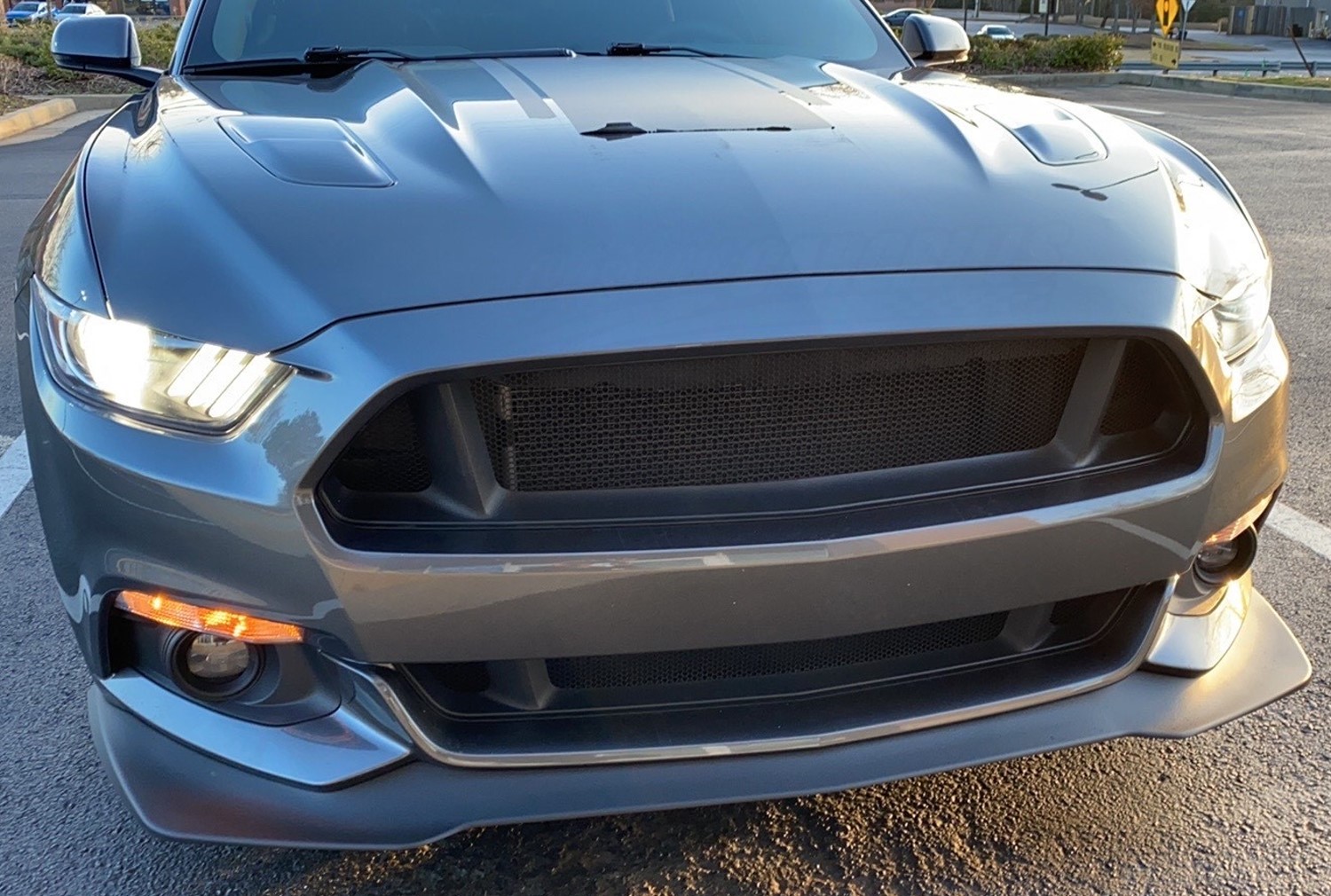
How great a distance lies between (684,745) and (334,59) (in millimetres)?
1831

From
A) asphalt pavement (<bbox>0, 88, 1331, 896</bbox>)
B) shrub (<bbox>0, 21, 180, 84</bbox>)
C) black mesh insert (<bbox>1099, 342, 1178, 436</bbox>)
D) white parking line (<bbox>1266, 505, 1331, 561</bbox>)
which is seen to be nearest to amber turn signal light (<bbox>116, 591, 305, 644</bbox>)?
asphalt pavement (<bbox>0, 88, 1331, 896</bbox>)

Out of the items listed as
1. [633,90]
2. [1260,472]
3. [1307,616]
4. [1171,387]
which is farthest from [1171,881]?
[633,90]

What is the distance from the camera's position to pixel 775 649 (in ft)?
5.81

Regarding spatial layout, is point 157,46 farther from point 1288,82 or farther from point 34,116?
point 1288,82

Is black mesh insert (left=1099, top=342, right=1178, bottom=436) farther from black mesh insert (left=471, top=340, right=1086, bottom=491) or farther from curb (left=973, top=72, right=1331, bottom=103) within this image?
curb (left=973, top=72, right=1331, bottom=103)

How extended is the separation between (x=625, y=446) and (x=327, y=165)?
0.66 m

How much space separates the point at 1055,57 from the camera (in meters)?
21.3

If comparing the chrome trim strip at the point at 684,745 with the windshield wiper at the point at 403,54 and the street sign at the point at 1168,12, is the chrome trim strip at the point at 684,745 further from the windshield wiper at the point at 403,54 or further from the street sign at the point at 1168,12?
the street sign at the point at 1168,12

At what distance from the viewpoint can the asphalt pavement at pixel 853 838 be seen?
6.34ft

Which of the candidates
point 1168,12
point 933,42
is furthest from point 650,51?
point 1168,12

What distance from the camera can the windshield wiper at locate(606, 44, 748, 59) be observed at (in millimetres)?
2861

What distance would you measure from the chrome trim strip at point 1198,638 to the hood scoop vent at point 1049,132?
0.73 meters

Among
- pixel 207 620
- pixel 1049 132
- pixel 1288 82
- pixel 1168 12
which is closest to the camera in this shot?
pixel 207 620

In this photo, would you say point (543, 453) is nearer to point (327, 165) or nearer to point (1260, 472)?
point (327, 165)
